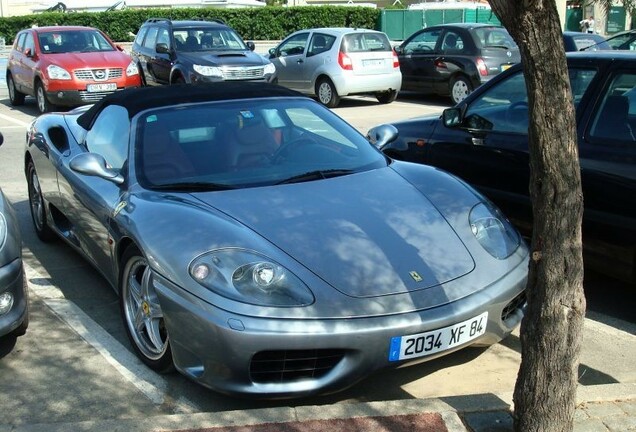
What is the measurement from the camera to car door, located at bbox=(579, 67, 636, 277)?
4.80 metres

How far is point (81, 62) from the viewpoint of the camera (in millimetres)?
15023

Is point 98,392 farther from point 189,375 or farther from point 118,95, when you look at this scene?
point 118,95

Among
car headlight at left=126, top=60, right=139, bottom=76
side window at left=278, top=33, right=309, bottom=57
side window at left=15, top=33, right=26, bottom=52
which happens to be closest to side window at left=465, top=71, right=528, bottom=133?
car headlight at left=126, top=60, right=139, bottom=76

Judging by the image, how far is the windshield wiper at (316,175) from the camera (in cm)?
464

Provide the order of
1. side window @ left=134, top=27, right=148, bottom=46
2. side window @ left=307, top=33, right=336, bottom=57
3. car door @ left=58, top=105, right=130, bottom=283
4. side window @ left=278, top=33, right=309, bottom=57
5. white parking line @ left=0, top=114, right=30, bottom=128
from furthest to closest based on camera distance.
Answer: side window @ left=134, top=27, right=148, bottom=46 → side window @ left=278, top=33, right=309, bottom=57 → side window @ left=307, top=33, right=336, bottom=57 → white parking line @ left=0, top=114, right=30, bottom=128 → car door @ left=58, top=105, right=130, bottom=283

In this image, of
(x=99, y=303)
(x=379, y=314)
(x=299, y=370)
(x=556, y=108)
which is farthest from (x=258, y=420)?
(x=99, y=303)

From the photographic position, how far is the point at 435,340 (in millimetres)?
3660

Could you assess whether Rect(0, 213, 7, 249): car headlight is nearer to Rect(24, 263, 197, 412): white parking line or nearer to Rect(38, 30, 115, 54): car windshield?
Rect(24, 263, 197, 412): white parking line

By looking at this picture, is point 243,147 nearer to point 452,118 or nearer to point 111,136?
point 111,136

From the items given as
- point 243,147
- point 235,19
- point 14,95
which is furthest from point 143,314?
point 235,19

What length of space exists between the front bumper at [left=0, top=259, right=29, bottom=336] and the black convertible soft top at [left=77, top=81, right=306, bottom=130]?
4.48ft

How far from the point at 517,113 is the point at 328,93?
10.8 m

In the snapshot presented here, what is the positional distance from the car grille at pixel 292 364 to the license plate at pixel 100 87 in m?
12.3

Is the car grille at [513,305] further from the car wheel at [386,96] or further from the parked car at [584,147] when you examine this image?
the car wheel at [386,96]
